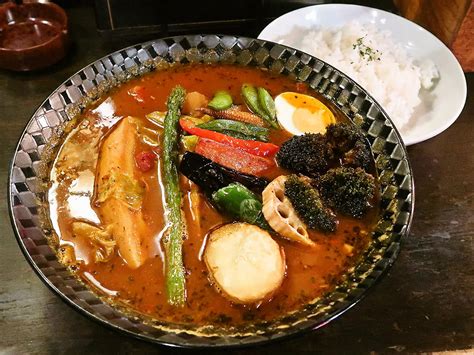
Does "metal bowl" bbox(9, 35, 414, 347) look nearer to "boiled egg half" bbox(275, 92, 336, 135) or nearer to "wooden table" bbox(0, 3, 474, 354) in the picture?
"boiled egg half" bbox(275, 92, 336, 135)

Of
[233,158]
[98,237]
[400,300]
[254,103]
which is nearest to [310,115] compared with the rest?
[254,103]

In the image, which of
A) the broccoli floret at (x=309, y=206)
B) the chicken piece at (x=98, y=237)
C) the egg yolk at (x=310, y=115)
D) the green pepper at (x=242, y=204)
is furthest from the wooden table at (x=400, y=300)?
the egg yolk at (x=310, y=115)

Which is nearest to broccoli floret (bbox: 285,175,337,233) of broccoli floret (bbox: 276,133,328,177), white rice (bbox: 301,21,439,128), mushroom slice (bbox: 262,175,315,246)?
mushroom slice (bbox: 262,175,315,246)

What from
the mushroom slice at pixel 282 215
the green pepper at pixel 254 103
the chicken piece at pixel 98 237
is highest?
the green pepper at pixel 254 103

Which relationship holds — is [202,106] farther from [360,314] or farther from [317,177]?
[360,314]

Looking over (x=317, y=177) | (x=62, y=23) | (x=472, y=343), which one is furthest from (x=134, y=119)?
(x=472, y=343)

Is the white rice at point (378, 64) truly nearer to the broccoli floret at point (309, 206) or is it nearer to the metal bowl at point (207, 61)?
the metal bowl at point (207, 61)
